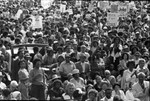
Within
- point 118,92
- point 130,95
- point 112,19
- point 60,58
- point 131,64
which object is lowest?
point 130,95

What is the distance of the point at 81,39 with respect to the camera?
2017 centimetres

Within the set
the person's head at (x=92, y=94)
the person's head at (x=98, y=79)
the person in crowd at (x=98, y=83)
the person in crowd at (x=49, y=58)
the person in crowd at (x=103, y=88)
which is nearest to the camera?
the person's head at (x=92, y=94)

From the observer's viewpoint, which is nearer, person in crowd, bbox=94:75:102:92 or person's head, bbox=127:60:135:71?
person in crowd, bbox=94:75:102:92

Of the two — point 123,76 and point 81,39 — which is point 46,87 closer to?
point 123,76

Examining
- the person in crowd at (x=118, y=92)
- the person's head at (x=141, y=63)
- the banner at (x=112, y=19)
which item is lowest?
the person in crowd at (x=118, y=92)

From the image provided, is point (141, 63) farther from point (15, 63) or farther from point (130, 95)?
point (15, 63)

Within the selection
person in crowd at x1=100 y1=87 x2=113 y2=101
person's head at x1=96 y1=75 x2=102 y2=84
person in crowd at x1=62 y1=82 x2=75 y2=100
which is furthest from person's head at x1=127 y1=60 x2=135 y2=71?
person in crowd at x1=100 y1=87 x2=113 y2=101

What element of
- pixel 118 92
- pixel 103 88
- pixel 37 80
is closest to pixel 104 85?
pixel 103 88

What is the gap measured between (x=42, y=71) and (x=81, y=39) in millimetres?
6002

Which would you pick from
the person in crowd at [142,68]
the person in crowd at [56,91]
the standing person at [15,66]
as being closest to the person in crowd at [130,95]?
the person in crowd at [142,68]

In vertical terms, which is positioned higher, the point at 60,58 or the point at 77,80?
the point at 60,58

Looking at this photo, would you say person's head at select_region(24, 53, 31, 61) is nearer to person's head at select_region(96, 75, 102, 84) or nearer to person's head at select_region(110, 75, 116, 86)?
person's head at select_region(96, 75, 102, 84)

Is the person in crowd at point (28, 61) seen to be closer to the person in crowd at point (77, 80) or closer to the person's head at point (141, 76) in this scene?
the person in crowd at point (77, 80)

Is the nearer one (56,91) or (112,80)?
(56,91)
